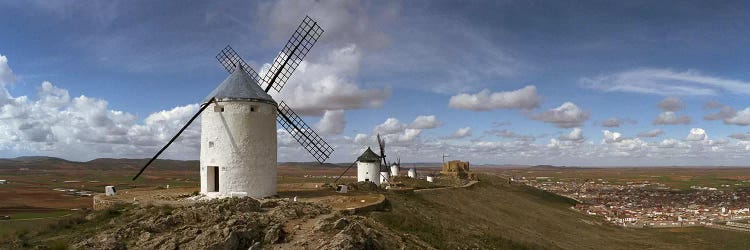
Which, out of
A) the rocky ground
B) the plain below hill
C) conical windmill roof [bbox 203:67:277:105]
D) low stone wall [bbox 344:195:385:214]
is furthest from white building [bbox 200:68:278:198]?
the plain below hill

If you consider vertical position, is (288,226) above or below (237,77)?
below

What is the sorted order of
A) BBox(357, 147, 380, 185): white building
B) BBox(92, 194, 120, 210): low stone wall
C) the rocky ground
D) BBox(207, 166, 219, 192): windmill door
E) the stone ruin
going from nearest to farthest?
the rocky ground, BBox(92, 194, 120, 210): low stone wall, BBox(207, 166, 219, 192): windmill door, BBox(357, 147, 380, 185): white building, the stone ruin

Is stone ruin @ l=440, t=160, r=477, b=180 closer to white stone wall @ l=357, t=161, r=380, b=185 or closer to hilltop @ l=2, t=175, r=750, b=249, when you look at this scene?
white stone wall @ l=357, t=161, r=380, b=185

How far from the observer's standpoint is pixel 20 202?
5122 cm

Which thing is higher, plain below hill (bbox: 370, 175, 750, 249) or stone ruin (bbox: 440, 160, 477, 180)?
stone ruin (bbox: 440, 160, 477, 180)

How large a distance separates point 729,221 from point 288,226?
5155 centimetres

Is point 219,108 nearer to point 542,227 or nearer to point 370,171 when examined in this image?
point 370,171

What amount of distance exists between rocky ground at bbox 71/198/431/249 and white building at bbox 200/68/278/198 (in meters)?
3.38

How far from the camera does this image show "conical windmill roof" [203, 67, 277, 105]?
57.8 ft

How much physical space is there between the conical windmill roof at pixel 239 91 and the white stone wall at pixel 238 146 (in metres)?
0.20

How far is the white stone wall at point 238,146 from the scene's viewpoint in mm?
17531

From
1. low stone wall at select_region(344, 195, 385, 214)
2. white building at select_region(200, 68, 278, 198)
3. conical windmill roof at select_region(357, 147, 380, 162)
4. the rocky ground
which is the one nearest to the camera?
the rocky ground

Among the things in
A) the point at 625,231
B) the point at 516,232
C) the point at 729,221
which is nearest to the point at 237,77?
the point at 516,232

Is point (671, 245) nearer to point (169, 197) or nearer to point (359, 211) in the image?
point (359, 211)
